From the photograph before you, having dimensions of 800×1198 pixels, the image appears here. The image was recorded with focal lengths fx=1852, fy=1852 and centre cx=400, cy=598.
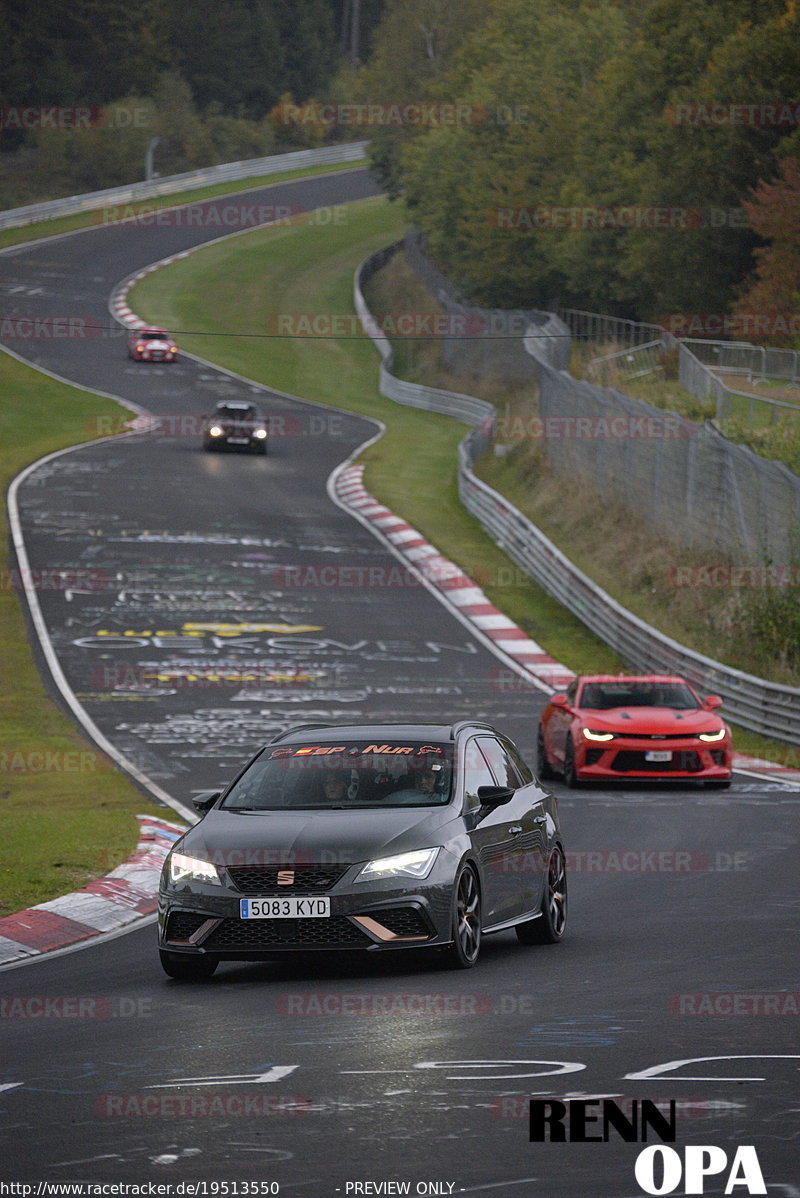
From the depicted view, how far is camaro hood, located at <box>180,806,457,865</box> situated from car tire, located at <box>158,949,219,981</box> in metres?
0.56

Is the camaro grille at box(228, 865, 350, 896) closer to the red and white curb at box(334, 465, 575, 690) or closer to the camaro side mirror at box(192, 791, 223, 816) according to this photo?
the camaro side mirror at box(192, 791, 223, 816)

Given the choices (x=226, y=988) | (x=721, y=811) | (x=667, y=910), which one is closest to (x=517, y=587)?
(x=721, y=811)

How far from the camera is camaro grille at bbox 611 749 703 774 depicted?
21359 millimetres

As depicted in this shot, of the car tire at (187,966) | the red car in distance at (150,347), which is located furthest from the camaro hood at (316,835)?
the red car in distance at (150,347)

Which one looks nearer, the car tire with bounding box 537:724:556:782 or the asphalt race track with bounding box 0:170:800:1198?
the asphalt race track with bounding box 0:170:800:1198

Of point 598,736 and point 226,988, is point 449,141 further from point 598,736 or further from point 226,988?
point 226,988

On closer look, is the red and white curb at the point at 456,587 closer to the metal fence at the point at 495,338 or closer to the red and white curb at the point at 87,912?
the metal fence at the point at 495,338

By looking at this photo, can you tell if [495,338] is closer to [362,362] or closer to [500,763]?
[362,362]

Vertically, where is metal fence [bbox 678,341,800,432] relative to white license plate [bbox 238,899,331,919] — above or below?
above

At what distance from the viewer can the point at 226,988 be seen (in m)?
10.1

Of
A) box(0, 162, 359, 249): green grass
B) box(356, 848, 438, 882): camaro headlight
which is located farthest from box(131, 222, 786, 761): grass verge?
box(356, 848, 438, 882): camaro headlight

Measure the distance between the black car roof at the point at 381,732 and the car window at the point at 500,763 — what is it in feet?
0.45

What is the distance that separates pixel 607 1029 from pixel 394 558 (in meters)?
32.7

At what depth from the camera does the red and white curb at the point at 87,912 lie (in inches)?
478
